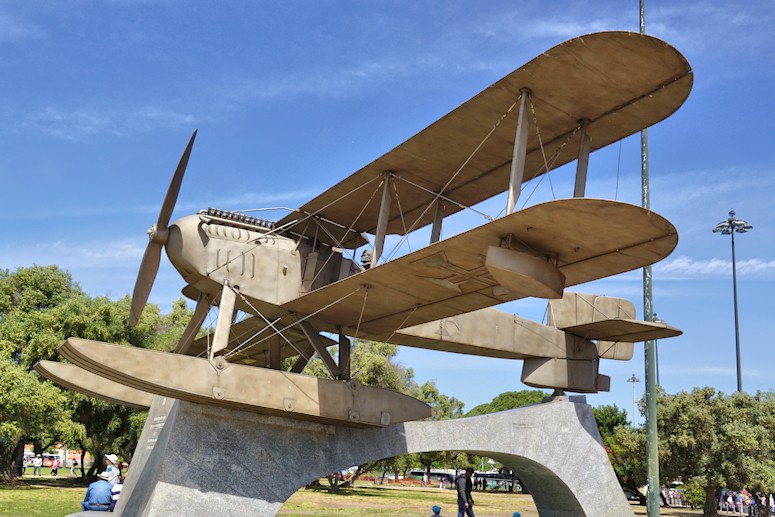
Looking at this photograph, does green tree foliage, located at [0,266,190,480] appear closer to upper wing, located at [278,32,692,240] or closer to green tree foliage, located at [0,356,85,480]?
green tree foliage, located at [0,356,85,480]

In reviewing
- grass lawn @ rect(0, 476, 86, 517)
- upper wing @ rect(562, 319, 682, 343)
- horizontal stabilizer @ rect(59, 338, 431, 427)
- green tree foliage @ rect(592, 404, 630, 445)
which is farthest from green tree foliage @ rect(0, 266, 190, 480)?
green tree foliage @ rect(592, 404, 630, 445)

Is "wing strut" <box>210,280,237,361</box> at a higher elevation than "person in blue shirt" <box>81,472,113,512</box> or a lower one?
higher

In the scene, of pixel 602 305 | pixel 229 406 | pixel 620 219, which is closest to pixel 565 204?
pixel 620 219

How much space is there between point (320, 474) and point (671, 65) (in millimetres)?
9171

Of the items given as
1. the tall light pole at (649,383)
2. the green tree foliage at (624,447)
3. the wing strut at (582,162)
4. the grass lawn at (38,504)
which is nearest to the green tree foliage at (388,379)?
the green tree foliage at (624,447)

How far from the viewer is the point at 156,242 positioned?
44.1 ft

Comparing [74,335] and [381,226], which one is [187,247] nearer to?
[381,226]

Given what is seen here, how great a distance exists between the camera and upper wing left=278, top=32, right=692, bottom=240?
32.2ft

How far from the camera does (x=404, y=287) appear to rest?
1253 cm

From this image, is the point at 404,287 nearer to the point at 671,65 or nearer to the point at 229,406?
the point at 229,406

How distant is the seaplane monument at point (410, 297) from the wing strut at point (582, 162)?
31mm

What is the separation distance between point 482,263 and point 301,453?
17.3 feet

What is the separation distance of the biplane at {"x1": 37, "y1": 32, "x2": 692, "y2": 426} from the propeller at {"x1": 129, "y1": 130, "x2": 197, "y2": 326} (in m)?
0.03

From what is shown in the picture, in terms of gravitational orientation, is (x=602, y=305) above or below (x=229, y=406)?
above
